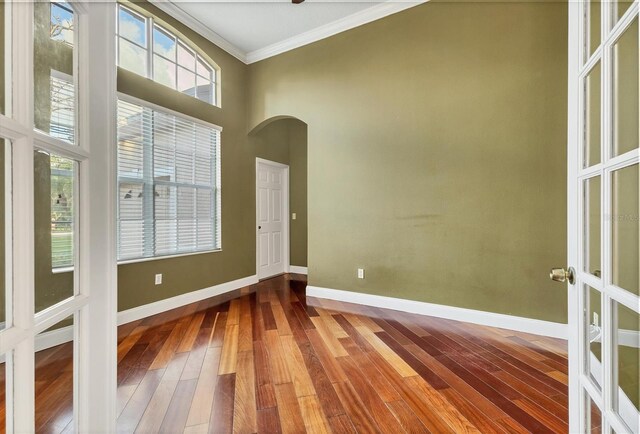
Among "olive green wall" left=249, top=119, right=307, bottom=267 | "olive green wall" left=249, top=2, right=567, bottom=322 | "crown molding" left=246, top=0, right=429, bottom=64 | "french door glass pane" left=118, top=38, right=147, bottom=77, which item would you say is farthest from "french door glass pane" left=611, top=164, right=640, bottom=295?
"olive green wall" left=249, top=119, right=307, bottom=267

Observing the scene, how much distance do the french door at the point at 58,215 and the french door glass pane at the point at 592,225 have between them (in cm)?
145

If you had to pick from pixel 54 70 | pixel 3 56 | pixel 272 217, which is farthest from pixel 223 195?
pixel 3 56

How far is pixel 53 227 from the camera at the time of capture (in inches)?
27.4

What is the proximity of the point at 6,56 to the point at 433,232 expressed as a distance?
124 inches

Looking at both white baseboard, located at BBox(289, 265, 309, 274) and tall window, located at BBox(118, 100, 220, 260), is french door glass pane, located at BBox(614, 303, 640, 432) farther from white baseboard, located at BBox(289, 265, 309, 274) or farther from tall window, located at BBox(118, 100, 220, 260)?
white baseboard, located at BBox(289, 265, 309, 274)

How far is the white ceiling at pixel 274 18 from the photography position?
128 inches

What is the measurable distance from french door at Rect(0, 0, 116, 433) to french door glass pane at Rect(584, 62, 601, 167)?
1455 mm

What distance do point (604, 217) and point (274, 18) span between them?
12.5 ft

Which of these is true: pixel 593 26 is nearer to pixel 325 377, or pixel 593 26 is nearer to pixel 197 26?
pixel 325 377

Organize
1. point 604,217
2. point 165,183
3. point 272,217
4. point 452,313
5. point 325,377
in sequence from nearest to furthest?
point 604,217
point 325,377
point 452,313
point 165,183
point 272,217

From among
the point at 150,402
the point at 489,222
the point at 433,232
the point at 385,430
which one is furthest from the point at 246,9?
the point at 385,430

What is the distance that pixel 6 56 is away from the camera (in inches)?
20.9

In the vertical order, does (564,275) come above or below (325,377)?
above

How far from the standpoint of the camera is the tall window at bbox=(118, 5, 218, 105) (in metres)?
3.07
